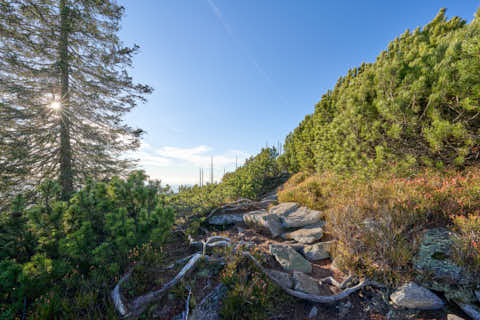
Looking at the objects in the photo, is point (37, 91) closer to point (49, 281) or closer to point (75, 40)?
point (75, 40)

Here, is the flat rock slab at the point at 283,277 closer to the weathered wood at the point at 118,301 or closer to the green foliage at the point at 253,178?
the weathered wood at the point at 118,301

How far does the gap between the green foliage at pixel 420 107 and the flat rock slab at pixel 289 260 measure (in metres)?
3.66

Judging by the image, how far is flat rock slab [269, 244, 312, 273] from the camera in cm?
302

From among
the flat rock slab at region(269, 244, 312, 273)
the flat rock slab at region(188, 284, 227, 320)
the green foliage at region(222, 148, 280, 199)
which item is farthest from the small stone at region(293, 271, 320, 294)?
the green foliage at region(222, 148, 280, 199)

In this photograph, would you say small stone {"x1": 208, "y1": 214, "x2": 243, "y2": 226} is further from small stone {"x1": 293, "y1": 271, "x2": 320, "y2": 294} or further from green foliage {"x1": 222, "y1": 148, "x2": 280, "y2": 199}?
small stone {"x1": 293, "y1": 271, "x2": 320, "y2": 294}

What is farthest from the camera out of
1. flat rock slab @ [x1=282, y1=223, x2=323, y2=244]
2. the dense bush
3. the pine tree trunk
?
the pine tree trunk

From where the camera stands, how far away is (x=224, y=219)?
17.7 ft

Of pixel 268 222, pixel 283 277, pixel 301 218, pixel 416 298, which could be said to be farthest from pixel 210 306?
pixel 301 218

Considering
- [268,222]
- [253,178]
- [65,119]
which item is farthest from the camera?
[253,178]

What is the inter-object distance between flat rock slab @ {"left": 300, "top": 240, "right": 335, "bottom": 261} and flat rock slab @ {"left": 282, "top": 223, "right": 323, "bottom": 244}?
27cm

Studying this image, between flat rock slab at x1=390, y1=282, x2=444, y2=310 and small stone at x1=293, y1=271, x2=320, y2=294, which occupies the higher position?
flat rock slab at x1=390, y1=282, x2=444, y2=310

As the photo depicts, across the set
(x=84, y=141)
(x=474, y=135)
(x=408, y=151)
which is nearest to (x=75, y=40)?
(x=84, y=141)

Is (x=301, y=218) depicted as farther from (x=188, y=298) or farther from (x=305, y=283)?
(x=188, y=298)

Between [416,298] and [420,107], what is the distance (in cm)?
448
